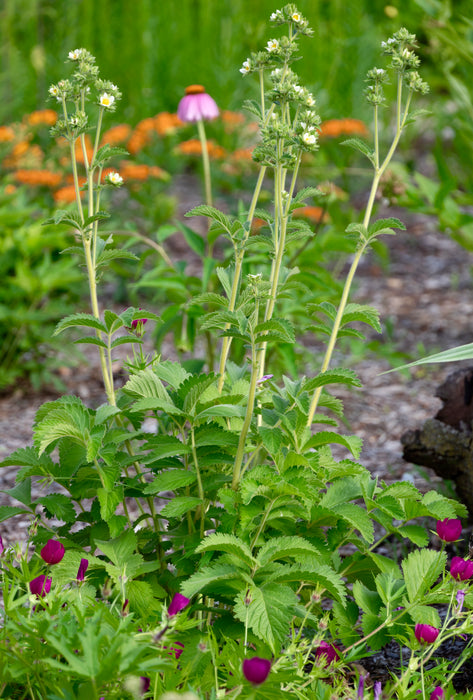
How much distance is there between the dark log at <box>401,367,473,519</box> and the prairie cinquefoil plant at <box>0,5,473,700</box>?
45 cm

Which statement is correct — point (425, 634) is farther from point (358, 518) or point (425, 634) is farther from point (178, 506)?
point (178, 506)

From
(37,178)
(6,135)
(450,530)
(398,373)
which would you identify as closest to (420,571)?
(450,530)

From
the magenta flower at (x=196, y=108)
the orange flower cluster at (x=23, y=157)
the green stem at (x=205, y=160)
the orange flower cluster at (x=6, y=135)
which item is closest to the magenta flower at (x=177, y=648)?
the green stem at (x=205, y=160)

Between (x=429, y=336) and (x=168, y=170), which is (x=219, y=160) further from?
(x=429, y=336)

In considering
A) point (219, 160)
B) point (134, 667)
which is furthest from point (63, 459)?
point (219, 160)

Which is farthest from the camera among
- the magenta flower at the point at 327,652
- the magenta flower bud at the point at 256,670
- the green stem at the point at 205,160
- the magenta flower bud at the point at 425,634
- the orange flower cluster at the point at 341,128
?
the orange flower cluster at the point at 341,128

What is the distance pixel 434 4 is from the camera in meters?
2.99

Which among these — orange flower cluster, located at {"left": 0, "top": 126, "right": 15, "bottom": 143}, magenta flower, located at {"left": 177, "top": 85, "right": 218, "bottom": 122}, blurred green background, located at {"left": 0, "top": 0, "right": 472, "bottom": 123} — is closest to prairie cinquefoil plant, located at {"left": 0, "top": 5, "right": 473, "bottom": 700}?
magenta flower, located at {"left": 177, "top": 85, "right": 218, "bottom": 122}

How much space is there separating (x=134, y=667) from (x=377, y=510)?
635 mm

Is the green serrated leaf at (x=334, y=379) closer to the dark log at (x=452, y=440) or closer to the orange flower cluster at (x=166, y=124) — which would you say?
the dark log at (x=452, y=440)

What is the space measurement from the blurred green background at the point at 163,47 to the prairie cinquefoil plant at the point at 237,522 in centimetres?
402

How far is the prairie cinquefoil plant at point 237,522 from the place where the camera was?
3.79 ft

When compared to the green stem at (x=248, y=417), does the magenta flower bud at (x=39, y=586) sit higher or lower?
lower

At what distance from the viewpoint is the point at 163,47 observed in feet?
19.0
